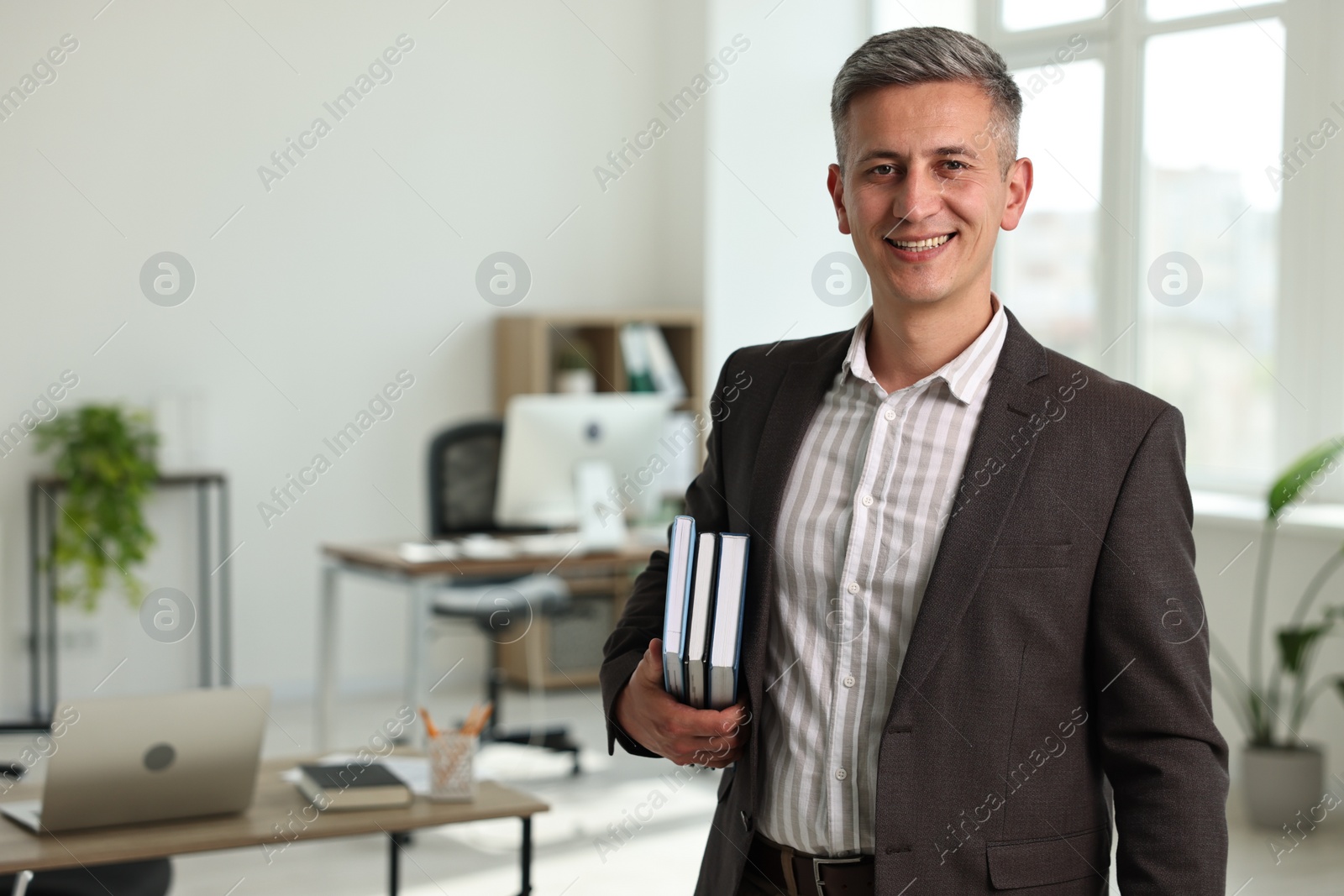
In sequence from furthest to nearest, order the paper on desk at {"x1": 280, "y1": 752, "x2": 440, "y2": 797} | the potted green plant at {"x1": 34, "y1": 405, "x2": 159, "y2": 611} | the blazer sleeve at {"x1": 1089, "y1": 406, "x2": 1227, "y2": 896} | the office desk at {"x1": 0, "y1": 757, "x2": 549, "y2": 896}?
the potted green plant at {"x1": 34, "y1": 405, "x2": 159, "y2": 611} < the paper on desk at {"x1": 280, "y1": 752, "x2": 440, "y2": 797} < the office desk at {"x1": 0, "y1": 757, "x2": 549, "y2": 896} < the blazer sleeve at {"x1": 1089, "y1": 406, "x2": 1227, "y2": 896}

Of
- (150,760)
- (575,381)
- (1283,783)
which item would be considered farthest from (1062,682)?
(575,381)

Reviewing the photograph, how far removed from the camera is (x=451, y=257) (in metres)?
6.56

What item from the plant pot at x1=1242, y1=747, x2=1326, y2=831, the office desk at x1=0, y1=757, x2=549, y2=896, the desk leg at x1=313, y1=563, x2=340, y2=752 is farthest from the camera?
the desk leg at x1=313, y1=563, x2=340, y2=752

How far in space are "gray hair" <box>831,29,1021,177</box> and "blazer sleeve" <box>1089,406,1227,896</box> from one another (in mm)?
351

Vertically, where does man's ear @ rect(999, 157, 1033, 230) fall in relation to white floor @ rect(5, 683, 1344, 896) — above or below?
above

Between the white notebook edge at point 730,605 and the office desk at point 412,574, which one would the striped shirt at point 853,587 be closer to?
the white notebook edge at point 730,605

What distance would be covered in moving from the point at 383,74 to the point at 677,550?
548 cm

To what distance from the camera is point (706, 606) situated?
1351 mm

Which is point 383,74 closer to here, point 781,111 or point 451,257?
point 451,257

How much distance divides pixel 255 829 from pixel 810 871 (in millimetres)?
1087

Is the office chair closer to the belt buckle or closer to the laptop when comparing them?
the laptop

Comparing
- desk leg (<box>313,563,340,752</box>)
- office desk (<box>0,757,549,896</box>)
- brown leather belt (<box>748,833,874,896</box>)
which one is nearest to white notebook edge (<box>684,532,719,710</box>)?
brown leather belt (<box>748,833,874,896</box>)

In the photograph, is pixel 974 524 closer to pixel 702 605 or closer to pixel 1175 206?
pixel 702 605

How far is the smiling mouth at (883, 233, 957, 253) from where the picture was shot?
1.36 metres
